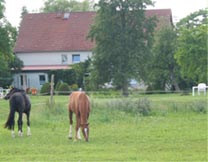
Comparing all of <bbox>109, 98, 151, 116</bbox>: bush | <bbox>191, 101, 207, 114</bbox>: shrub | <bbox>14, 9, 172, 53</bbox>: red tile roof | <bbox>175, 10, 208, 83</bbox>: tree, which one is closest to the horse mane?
<bbox>109, 98, 151, 116</bbox>: bush

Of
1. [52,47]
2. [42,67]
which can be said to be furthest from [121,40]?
[42,67]

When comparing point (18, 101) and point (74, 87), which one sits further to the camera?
point (74, 87)

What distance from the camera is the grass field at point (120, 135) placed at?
13.0 metres

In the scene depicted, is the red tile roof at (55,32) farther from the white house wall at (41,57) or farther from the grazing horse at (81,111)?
the grazing horse at (81,111)

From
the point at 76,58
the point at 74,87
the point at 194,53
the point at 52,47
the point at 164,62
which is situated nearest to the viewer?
the point at 194,53

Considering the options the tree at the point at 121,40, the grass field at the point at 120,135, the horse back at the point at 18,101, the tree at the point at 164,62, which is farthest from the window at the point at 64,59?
the horse back at the point at 18,101

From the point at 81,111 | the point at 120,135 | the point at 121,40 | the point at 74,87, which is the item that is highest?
the point at 121,40

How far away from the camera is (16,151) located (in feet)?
46.5

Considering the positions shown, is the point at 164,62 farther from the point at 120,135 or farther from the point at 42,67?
the point at 120,135

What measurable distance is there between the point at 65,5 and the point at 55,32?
776 inches

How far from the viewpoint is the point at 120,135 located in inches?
689

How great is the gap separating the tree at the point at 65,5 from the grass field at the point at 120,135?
63.1m

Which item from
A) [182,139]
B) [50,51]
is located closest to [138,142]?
[182,139]

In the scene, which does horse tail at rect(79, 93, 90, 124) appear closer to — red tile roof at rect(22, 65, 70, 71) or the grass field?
the grass field
